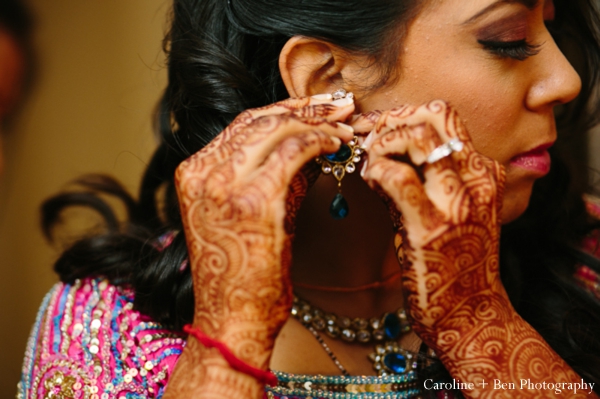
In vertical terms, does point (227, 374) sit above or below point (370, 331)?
above

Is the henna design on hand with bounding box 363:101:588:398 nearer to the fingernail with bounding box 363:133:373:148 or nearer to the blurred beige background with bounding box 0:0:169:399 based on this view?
the fingernail with bounding box 363:133:373:148

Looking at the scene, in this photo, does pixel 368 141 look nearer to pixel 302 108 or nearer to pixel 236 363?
pixel 302 108

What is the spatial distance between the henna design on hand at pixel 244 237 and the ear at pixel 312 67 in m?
0.26

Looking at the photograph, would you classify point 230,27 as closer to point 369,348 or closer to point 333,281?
point 333,281

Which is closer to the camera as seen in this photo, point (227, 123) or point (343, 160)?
point (343, 160)

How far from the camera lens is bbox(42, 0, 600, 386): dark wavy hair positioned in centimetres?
116

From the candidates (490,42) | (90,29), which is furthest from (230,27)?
(90,29)

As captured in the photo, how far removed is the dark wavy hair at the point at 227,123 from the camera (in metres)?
1.16

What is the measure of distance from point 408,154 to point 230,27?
21.3 inches

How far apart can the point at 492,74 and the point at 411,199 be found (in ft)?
1.22

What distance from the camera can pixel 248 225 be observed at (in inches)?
35.7

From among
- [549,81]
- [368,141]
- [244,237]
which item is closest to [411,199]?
[368,141]

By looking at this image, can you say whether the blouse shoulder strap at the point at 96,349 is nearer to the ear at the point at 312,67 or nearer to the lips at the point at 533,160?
the ear at the point at 312,67

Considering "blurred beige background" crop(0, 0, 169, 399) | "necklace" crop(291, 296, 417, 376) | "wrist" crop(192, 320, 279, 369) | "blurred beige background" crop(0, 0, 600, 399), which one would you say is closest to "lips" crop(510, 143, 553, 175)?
"necklace" crop(291, 296, 417, 376)
